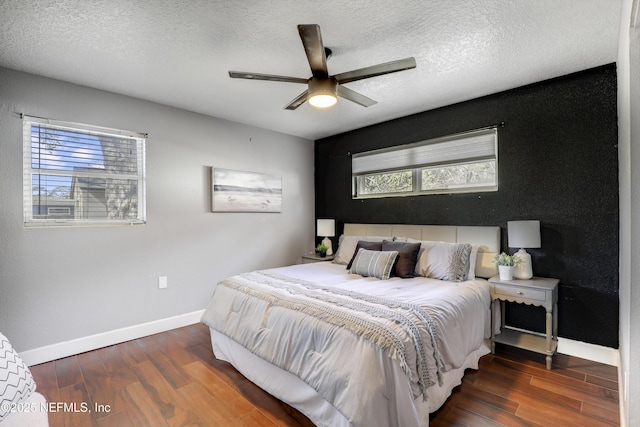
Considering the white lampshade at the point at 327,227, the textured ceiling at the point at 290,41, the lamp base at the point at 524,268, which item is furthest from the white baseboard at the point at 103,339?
the lamp base at the point at 524,268

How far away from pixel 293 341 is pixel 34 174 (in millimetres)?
2826

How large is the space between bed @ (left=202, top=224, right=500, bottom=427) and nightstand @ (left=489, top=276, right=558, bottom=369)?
5.6 inches

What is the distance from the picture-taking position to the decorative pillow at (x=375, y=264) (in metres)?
2.94

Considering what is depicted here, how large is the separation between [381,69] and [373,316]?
162 centimetres

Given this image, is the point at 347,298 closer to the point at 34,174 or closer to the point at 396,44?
the point at 396,44

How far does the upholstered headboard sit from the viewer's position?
314 cm

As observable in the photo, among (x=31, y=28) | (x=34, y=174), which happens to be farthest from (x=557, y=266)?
(x=34, y=174)

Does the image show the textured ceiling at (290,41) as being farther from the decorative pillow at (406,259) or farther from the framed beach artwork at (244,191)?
the decorative pillow at (406,259)

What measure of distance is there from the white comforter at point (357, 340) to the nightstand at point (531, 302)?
124 mm

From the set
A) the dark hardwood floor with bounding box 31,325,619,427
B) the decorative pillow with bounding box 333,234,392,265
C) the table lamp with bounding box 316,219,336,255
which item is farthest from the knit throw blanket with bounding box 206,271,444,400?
the table lamp with bounding box 316,219,336,255

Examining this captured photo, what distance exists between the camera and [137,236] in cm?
333

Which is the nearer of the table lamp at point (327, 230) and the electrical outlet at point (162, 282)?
the electrical outlet at point (162, 282)

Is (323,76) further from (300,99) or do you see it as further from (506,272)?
(506,272)

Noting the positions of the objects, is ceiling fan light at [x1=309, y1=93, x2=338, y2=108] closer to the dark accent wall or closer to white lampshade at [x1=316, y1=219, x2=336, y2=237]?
the dark accent wall
